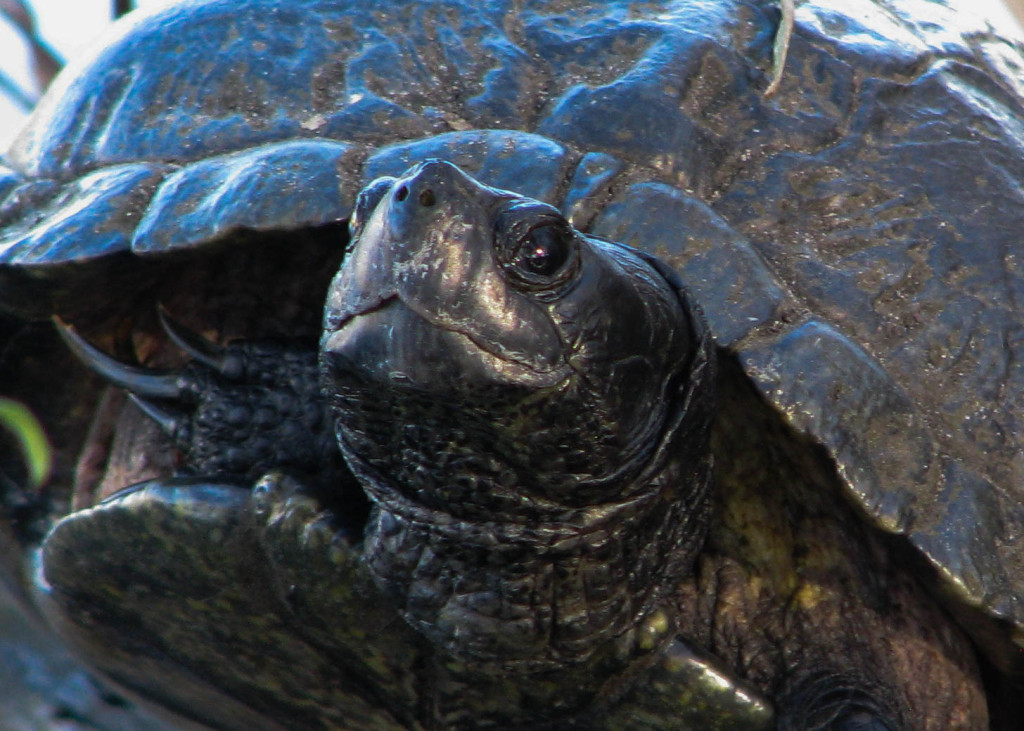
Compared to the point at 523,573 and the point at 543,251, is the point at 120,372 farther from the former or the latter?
the point at 543,251

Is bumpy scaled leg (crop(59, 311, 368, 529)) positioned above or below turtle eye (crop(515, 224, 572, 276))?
below

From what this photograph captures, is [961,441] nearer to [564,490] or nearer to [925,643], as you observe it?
[925,643]

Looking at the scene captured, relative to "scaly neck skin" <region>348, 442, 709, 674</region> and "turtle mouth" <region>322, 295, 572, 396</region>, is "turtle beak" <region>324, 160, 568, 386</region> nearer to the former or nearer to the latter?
"turtle mouth" <region>322, 295, 572, 396</region>

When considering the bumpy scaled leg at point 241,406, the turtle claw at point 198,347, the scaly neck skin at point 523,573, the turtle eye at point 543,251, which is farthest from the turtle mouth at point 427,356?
the turtle claw at point 198,347

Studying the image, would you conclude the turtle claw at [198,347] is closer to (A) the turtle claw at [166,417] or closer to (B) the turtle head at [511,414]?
(A) the turtle claw at [166,417]

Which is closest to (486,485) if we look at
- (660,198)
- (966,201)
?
(660,198)

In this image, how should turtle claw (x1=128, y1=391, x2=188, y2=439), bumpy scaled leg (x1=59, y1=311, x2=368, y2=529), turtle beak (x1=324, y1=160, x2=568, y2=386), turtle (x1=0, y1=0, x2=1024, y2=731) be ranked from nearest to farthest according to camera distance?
1. turtle beak (x1=324, y1=160, x2=568, y2=386)
2. turtle (x1=0, y1=0, x2=1024, y2=731)
3. bumpy scaled leg (x1=59, y1=311, x2=368, y2=529)
4. turtle claw (x1=128, y1=391, x2=188, y2=439)

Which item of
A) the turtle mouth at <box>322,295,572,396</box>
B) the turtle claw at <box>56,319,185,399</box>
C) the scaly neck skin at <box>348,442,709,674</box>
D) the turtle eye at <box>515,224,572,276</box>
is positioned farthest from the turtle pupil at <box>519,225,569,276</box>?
the turtle claw at <box>56,319,185,399</box>
